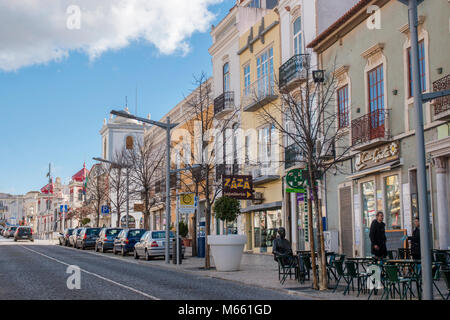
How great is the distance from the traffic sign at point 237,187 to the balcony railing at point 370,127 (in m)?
7.45

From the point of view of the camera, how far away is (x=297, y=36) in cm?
2789

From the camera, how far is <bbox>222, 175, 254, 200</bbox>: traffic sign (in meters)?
27.8

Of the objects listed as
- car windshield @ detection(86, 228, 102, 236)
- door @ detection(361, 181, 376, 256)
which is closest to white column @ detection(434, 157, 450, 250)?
door @ detection(361, 181, 376, 256)

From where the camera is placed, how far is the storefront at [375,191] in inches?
802

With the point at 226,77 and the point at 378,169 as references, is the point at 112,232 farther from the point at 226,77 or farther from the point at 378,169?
the point at 378,169

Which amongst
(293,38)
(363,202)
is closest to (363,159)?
(363,202)

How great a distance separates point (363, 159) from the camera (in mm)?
22266

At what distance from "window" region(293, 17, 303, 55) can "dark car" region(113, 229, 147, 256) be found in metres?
14.3

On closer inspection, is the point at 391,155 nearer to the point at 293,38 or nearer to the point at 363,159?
the point at 363,159

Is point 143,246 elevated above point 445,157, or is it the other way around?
point 445,157

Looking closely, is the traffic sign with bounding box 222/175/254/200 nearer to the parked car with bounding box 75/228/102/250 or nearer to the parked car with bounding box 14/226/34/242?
the parked car with bounding box 75/228/102/250

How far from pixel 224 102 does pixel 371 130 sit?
14.7 metres
